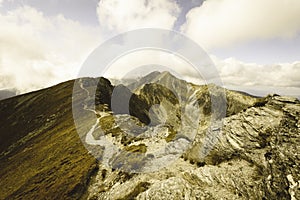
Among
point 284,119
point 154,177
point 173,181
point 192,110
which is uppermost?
point 284,119

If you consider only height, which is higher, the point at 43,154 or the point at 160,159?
the point at 160,159

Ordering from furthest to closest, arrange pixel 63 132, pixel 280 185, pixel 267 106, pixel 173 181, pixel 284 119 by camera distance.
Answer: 1. pixel 63 132
2. pixel 267 106
3. pixel 284 119
4. pixel 173 181
5. pixel 280 185

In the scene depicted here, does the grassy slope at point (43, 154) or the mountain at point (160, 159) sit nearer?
the mountain at point (160, 159)

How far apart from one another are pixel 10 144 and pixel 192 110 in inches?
2833

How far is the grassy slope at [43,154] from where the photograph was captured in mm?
30766

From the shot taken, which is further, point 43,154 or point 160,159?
point 43,154

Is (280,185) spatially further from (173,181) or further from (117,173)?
(117,173)

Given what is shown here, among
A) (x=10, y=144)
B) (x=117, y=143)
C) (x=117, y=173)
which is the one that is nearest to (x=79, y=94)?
(x=10, y=144)

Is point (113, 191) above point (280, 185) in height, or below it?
below

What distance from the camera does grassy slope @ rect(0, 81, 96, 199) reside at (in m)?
30.8

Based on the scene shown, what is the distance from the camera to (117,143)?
127 ft

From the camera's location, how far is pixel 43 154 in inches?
1746

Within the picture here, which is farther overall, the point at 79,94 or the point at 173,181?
the point at 79,94

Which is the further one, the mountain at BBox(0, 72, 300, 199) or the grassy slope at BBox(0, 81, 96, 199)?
the grassy slope at BBox(0, 81, 96, 199)
